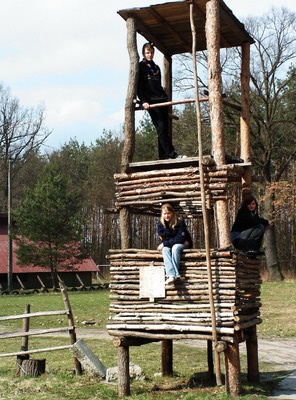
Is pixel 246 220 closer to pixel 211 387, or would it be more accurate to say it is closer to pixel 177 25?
pixel 211 387

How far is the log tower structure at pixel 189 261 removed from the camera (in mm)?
9180

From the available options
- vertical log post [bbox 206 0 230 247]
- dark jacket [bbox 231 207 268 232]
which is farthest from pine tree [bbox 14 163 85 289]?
vertical log post [bbox 206 0 230 247]

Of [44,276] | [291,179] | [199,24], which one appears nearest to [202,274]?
[199,24]

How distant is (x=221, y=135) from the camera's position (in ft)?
32.5

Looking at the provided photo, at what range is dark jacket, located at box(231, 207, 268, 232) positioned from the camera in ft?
33.6

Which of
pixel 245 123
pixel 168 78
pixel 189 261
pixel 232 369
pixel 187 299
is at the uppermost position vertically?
pixel 168 78

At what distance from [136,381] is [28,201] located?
93.9 feet

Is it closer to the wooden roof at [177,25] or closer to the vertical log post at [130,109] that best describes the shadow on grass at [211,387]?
the vertical log post at [130,109]

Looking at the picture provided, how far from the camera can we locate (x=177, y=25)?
10953mm

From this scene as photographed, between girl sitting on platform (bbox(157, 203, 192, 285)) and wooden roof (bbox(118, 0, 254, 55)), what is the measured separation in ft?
9.77

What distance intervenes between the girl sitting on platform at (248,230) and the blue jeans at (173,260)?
112cm

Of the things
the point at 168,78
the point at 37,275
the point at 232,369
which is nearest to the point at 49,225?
the point at 37,275

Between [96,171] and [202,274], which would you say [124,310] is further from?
[96,171]

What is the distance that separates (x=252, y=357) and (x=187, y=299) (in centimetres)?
192
